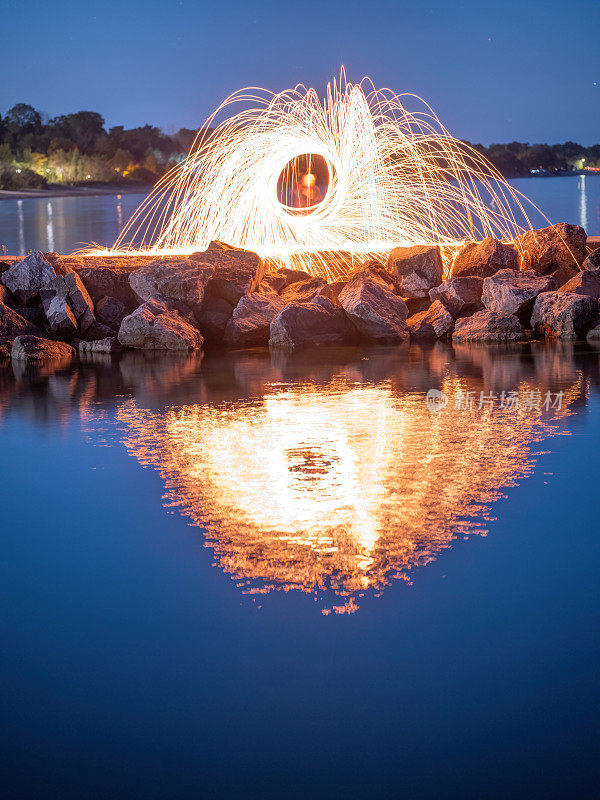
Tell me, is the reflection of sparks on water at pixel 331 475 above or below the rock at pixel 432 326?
below

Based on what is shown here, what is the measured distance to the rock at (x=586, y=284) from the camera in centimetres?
1327

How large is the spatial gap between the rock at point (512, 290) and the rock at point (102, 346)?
495 centimetres

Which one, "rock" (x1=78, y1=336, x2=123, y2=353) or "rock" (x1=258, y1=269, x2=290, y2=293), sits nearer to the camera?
"rock" (x1=78, y1=336, x2=123, y2=353)

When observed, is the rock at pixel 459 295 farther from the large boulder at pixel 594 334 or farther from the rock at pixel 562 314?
the large boulder at pixel 594 334

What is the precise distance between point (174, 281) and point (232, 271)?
96 cm

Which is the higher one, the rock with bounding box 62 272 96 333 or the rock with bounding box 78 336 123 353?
the rock with bounding box 62 272 96 333

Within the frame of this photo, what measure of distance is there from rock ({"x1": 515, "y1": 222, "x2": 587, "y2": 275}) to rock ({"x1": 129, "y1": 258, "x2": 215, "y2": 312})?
4946 millimetres

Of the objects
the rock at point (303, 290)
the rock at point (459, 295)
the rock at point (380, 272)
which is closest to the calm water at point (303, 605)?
the rock at point (459, 295)

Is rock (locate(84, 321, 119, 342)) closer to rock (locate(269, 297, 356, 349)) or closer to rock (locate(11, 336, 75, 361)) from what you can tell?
rock (locate(11, 336, 75, 361))

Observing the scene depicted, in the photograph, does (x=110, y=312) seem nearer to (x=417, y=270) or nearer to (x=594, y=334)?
(x=417, y=270)

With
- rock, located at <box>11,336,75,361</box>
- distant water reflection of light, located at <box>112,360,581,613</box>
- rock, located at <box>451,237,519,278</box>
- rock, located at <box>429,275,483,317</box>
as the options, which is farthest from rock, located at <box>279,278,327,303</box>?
distant water reflection of light, located at <box>112,360,581,613</box>

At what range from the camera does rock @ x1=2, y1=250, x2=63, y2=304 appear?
44.8ft

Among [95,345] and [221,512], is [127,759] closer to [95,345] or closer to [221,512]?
[221,512]

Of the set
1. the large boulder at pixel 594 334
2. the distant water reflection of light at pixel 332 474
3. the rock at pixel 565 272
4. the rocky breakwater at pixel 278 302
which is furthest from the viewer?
the rock at pixel 565 272
